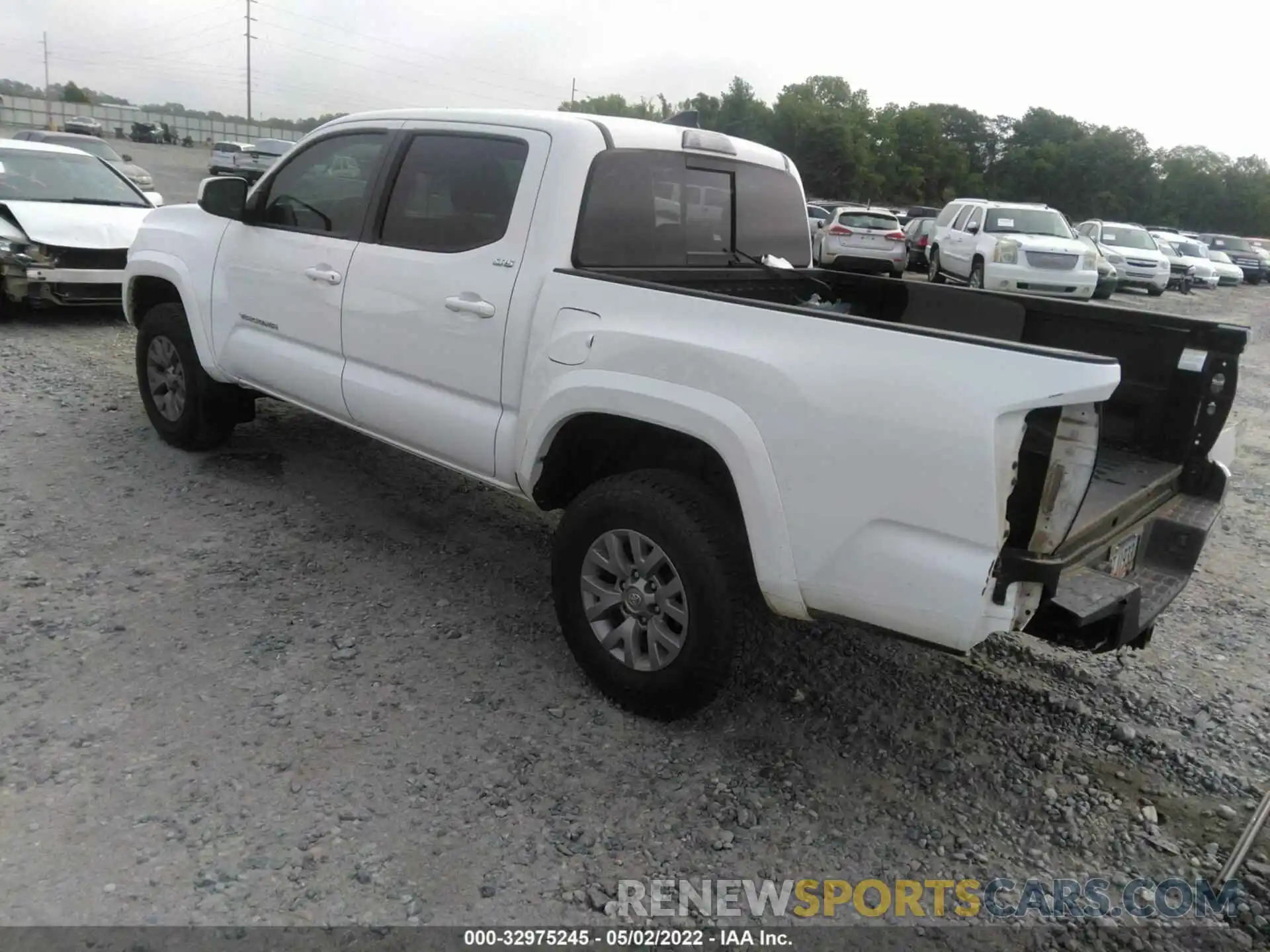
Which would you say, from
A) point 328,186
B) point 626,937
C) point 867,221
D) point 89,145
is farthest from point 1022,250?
point 626,937

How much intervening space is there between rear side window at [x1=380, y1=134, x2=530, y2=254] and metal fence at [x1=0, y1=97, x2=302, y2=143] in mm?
66964

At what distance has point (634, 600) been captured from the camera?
3240mm

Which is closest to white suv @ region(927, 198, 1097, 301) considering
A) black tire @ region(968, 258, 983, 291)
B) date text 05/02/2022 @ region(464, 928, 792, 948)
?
black tire @ region(968, 258, 983, 291)

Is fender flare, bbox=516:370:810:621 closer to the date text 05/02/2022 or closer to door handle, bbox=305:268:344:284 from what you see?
the date text 05/02/2022

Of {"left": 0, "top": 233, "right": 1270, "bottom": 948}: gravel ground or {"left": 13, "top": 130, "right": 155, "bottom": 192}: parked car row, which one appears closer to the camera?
{"left": 0, "top": 233, "right": 1270, "bottom": 948}: gravel ground

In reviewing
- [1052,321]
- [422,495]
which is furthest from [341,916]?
[1052,321]

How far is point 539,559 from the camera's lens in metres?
4.59

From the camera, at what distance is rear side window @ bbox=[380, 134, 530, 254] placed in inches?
146

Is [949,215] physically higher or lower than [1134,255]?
higher

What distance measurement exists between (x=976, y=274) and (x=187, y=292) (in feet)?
51.2

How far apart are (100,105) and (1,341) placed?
281 feet

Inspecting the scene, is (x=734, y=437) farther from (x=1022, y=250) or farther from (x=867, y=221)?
(x=867, y=221)

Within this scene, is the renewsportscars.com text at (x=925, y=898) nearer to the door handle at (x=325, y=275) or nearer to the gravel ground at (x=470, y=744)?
the gravel ground at (x=470, y=744)

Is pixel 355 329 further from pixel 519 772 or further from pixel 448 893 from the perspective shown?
pixel 448 893
